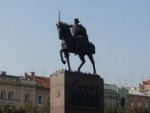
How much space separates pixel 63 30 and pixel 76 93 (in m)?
3.68

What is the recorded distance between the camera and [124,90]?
84.1 meters

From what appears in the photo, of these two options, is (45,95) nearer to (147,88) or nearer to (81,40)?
(147,88)

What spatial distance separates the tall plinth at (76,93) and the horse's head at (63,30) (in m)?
2.08

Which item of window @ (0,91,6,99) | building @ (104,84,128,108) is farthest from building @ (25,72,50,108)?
building @ (104,84,128,108)

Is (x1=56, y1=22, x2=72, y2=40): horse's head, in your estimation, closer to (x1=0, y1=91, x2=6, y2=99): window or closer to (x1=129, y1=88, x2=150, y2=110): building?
(x1=0, y1=91, x2=6, y2=99): window

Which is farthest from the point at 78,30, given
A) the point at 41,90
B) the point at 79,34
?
the point at 41,90

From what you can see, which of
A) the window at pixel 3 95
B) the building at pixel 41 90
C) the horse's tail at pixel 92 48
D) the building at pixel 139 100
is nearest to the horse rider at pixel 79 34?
the horse's tail at pixel 92 48

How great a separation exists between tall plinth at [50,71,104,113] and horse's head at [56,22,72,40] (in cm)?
208

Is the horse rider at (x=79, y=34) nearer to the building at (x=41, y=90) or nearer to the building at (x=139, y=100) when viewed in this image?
the building at (x=41, y=90)

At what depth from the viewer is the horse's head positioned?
87.5 feet

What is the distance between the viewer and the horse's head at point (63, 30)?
26.7 m

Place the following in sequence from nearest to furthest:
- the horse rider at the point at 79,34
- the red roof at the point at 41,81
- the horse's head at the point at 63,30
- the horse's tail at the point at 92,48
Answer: the horse's head at the point at 63,30, the horse rider at the point at 79,34, the horse's tail at the point at 92,48, the red roof at the point at 41,81

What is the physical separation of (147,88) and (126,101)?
17170 mm

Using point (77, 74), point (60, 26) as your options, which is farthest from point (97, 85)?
point (60, 26)
